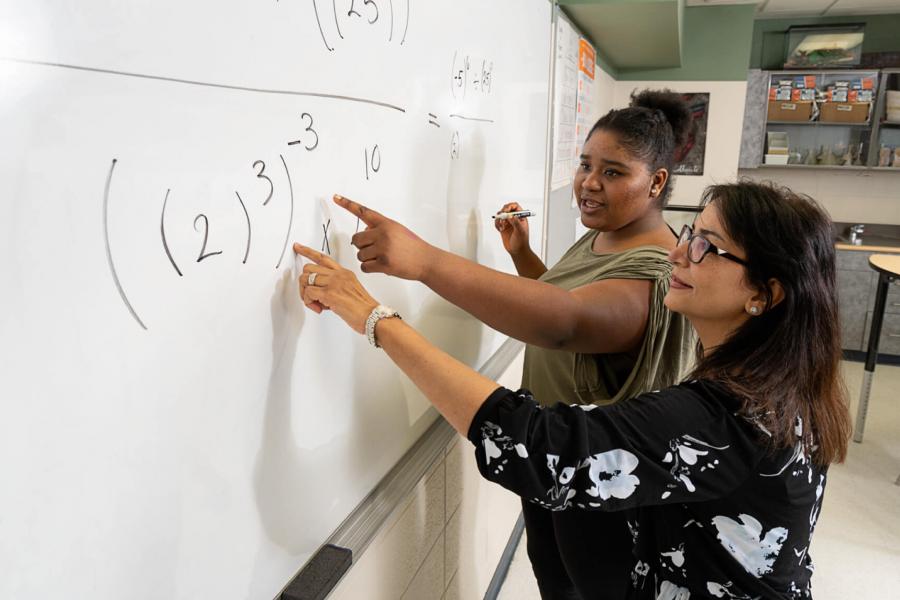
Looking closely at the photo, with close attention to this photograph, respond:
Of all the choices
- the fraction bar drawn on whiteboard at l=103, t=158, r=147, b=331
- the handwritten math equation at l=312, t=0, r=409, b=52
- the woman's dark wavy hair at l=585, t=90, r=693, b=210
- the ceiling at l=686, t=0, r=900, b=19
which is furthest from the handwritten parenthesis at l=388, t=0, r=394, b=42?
the ceiling at l=686, t=0, r=900, b=19

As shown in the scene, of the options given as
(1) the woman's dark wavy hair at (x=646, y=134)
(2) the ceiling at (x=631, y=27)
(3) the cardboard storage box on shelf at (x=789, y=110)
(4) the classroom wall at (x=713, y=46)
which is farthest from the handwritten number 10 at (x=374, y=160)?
(3) the cardboard storage box on shelf at (x=789, y=110)

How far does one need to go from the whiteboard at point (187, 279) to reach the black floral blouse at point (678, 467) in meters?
0.27

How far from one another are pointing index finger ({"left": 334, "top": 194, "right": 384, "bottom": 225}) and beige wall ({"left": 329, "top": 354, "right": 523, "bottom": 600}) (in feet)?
1.73

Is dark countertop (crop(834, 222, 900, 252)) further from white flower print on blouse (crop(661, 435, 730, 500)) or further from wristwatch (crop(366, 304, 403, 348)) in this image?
wristwatch (crop(366, 304, 403, 348))

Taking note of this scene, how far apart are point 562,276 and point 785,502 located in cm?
66

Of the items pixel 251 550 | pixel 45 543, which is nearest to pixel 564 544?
pixel 251 550

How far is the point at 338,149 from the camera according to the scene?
843mm

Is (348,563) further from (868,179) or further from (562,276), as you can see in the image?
(868,179)

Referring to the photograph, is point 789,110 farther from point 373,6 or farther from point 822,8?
point 373,6

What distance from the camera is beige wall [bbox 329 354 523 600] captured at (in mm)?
1096

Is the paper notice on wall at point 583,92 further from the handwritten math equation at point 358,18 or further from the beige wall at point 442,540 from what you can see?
the handwritten math equation at point 358,18

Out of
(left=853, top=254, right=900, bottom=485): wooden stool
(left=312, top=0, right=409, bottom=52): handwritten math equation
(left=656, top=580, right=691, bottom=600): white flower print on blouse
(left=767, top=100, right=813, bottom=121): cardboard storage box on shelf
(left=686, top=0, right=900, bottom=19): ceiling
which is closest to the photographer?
(left=312, top=0, right=409, bottom=52): handwritten math equation

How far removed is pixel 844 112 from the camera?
4695mm

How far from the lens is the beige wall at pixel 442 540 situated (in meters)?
1.10
